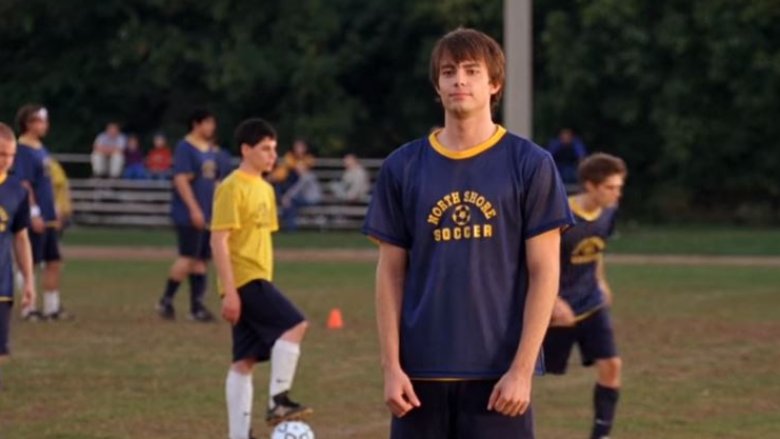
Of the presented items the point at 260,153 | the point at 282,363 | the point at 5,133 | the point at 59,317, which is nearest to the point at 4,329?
the point at 5,133

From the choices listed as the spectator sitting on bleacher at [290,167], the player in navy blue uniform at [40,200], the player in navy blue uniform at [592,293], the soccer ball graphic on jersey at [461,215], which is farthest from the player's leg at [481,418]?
the spectator sitting on bleacher at [290,167]

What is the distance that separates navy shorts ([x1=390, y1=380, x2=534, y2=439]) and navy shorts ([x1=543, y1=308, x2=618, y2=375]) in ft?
14.3

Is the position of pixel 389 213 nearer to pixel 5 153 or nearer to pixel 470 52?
pixel 470 52

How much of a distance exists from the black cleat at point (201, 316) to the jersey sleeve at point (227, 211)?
6.55 meters

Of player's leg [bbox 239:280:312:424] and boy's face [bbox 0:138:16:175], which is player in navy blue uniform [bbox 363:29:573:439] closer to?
player's leg [bbox 239:280:312:424]

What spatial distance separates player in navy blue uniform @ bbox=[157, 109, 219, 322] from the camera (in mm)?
16656

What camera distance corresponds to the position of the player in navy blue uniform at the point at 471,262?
548 centimetres

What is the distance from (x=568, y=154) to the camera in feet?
Result: 107

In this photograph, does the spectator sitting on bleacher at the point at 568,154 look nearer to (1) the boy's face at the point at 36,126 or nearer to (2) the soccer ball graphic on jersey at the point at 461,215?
(1) the boy's face at the point at 36,126

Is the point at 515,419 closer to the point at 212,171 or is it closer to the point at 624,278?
the point at 212,171

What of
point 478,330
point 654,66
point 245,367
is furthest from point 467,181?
point 654,66

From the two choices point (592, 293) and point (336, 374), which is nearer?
point (592, 293)

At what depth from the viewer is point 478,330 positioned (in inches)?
218

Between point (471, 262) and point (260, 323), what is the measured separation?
183 inches
